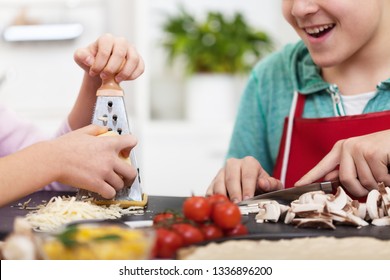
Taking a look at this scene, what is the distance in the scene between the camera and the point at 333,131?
4.95ft

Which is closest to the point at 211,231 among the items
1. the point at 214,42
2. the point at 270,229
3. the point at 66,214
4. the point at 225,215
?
the point at 225,215

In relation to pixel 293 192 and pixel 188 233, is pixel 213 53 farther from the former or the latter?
pixel 188 233

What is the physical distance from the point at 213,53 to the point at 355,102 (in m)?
1.76

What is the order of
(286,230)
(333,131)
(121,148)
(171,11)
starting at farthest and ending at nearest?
(171,11)
(333,131)
(121,148)
(286,230)

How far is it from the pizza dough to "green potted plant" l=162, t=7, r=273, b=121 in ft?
8.06

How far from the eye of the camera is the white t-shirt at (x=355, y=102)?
61.9 inches

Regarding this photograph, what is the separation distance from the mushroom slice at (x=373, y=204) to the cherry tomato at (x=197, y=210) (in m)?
0.34

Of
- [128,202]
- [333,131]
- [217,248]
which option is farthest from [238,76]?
[217,248]

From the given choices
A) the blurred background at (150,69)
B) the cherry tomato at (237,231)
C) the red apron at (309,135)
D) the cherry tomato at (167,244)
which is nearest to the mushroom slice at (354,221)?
the cherry tomato at (237,231)

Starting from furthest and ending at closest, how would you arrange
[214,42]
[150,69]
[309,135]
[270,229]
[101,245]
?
[150,69], [214,42], [309,135], [270,229], [101,245]

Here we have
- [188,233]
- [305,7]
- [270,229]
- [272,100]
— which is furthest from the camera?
[272,100]

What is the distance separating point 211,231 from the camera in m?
0.79
